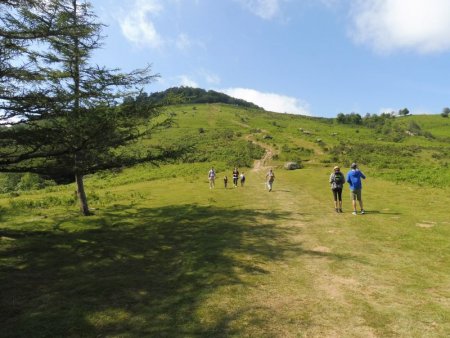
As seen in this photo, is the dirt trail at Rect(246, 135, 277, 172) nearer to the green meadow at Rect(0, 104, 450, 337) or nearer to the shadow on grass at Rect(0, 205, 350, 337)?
the green meadow at Rect(0, 104, 450, 337)

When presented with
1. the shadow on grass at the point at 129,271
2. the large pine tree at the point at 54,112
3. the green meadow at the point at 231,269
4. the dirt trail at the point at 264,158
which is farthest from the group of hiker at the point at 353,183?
the dirt trail at the point at 264,158

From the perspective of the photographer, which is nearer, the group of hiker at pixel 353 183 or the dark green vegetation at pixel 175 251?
the dark green vegetation at pixel 175 251

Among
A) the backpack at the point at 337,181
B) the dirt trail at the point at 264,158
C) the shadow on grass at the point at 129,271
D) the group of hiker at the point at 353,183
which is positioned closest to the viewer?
the shadow on grass at the point at 129,271

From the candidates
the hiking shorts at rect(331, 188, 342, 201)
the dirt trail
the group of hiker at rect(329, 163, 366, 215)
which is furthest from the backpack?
the dirt trail

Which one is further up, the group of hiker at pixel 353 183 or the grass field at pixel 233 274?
the group of hiker at pixel 353 183

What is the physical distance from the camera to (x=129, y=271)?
10133 millimetres

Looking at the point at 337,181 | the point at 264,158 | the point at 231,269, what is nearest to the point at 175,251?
the point at 231,269

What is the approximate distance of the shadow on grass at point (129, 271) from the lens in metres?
6.96

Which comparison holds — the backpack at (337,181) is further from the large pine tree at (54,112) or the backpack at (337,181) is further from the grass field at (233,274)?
the large pine tree at (54,112)

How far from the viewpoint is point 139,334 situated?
6426 millimetres

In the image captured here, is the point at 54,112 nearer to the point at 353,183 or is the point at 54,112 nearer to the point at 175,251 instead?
the point at 175,251

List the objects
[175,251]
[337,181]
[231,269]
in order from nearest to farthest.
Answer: [231,269]
[175,251]
[337,181]

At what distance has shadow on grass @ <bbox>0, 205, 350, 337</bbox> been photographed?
6.96m

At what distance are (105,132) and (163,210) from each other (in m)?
8.76
